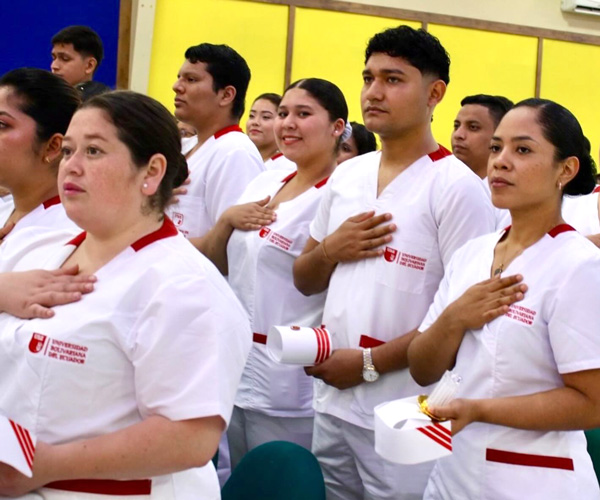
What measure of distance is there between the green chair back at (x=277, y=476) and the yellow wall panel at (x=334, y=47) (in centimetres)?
504

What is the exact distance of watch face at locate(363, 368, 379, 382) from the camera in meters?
2.22

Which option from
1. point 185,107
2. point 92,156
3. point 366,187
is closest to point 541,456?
point 366,187

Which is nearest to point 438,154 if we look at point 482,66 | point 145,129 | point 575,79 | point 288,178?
point 288,178

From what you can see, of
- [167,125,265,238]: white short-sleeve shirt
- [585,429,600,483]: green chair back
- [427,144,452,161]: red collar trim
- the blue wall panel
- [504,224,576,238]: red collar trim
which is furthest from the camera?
the blue wall panel

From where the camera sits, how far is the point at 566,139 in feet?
6.34

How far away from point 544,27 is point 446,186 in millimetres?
5577

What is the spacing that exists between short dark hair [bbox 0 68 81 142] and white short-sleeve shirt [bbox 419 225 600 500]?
1.21 metres

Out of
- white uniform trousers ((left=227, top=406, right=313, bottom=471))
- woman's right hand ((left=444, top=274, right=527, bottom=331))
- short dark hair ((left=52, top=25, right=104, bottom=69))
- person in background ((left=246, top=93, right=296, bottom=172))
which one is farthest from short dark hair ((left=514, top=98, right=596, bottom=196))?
short dark hair ((left=52, top=25, right=104, bottom=69))

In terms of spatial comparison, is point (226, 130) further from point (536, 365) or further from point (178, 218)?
point (536, 365)

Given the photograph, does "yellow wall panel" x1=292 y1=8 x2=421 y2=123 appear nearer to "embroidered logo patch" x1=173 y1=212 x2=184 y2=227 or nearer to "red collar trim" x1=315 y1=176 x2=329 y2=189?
"embroidered logo patch" x1=173 y1=212 x2=184 y2=227

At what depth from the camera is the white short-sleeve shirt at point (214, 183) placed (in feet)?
10.1

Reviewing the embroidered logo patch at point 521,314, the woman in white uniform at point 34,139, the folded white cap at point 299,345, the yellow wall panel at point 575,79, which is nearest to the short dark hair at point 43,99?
the woman in white uniform at point 34,139

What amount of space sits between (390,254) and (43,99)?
1.01m

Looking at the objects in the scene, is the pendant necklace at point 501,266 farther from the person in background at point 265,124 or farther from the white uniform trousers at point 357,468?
the person in background at point 265,124
